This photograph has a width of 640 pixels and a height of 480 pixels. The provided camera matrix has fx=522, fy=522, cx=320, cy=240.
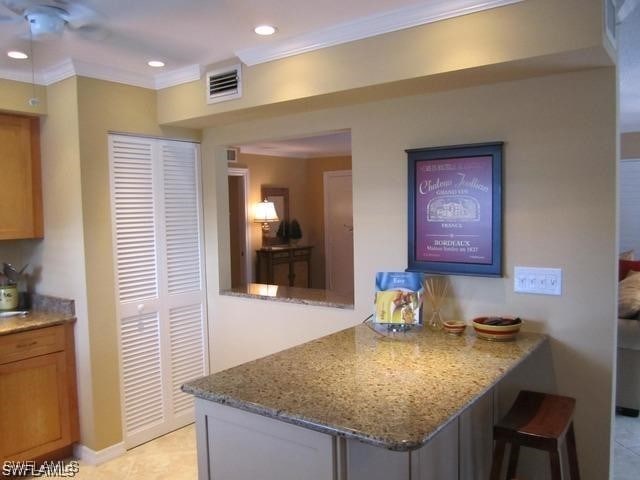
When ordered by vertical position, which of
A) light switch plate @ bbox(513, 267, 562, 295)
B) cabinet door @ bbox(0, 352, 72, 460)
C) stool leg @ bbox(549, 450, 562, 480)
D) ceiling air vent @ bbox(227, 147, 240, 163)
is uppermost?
ceiling air vent @ bbox(227, 147, 240, 163)

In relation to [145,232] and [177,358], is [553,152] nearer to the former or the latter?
[145,232]

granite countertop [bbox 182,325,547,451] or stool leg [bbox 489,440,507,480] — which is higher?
granite countertop [bbox 182,325,547,451]

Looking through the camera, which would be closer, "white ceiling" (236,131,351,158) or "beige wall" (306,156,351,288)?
"white ceiling" (236,131,351,158)

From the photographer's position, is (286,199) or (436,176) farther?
(286,199)

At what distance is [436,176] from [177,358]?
2.22 metres

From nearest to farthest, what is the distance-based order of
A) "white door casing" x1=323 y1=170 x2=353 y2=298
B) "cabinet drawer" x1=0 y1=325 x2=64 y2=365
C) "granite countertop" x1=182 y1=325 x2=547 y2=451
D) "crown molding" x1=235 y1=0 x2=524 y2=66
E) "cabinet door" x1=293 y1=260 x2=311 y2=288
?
"granite countertop" x1=182 y1=325 x2=547 y2=451 < "crown molding" x1=235 y1=0 x2=524 y2=66 < "cabinet drawer" x1=0 y1=325 x2=64 y2=365 < "cabinet door" x1=293 y1=260 x2=311 y2=288 < "white door casing" x1=323 y1=170 x2=353 y2=298

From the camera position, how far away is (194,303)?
3748 mm

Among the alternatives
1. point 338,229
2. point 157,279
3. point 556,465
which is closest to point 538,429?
point 556,465

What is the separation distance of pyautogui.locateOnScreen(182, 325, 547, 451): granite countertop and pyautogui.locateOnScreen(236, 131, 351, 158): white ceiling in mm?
3646

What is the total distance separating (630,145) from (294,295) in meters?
5.49

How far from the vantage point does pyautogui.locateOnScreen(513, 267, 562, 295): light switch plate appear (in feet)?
7.72

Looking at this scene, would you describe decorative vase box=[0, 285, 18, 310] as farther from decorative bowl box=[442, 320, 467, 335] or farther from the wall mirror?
the wall mirror

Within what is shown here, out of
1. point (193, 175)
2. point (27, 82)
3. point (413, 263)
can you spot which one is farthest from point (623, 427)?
point (27, 82)

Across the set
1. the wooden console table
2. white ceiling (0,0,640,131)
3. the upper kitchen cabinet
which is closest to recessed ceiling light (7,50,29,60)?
white ceiling (0,0,640,131)
